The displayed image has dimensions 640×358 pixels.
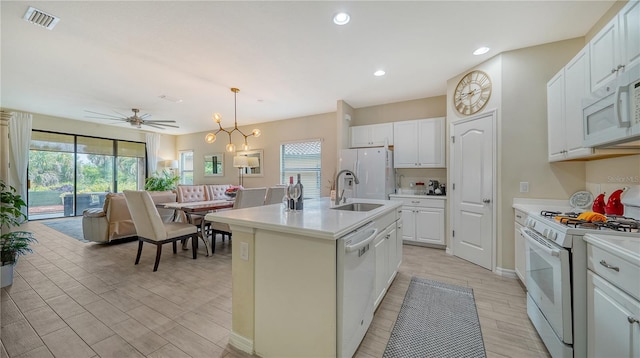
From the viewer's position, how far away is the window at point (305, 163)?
5.64 meters

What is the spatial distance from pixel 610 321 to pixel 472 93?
290 cm

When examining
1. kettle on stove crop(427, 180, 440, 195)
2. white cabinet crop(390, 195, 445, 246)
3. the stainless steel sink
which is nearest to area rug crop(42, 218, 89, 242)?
the stainless steel sink

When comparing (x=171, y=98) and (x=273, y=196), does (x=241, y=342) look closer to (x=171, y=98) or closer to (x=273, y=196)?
(x=273, y=196)

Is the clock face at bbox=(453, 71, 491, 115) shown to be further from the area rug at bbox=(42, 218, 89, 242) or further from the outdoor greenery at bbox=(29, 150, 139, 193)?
the outdoor greenery at bbox=(29, 150, 139, 193)

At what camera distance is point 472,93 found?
3.22 metres

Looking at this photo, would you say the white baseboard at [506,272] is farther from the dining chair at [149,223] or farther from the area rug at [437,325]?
the dining chair at [149,223]

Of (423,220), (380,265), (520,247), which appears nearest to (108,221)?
(380,265)

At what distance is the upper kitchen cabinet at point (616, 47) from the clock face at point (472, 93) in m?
1.22

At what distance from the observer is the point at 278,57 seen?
2.96m

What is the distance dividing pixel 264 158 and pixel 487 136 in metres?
5.06

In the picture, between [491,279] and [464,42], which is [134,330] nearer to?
[491,279]

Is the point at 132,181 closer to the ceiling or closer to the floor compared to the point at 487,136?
closer to the floor

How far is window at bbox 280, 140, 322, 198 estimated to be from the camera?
18.5 feet

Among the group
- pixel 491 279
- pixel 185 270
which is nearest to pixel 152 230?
pixel 185 270
